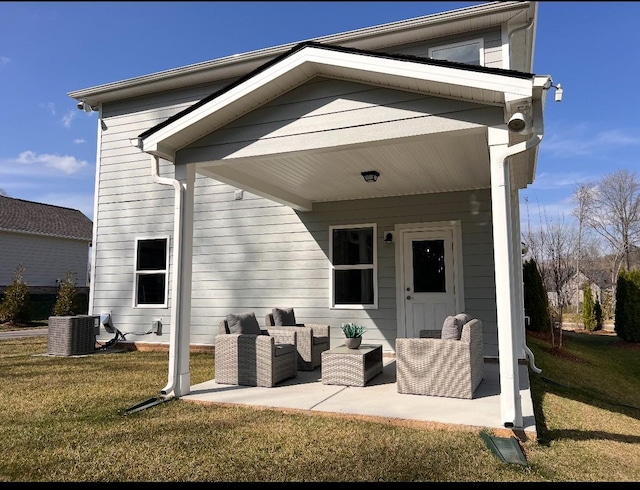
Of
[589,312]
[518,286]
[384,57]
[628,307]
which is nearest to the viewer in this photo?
[384,57]

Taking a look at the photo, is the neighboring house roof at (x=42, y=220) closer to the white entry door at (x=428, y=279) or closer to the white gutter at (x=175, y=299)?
the white gutter at (x=175, y=299)

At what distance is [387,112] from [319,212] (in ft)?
12.7

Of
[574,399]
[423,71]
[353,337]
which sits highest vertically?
[423,71]

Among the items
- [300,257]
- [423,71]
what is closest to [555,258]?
[300,257]

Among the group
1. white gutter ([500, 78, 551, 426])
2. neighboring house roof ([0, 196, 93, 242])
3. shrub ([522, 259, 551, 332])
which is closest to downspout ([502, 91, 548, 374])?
white gutter ([500, 78, 551, 426])

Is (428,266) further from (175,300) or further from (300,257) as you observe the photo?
(175,300)

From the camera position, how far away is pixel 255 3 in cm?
128

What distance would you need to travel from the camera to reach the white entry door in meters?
7.01

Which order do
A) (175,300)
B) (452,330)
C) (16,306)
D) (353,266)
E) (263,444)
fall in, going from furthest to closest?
(16,306), (353,266), (175,300), (452,330), (263,444)

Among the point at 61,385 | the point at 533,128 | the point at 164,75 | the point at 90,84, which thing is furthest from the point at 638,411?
the point at 90,84

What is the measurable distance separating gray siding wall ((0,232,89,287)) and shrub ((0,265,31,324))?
288cm

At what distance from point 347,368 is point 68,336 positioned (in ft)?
17.7

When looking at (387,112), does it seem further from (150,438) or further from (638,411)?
(638,411)

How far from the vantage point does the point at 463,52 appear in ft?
22.7
